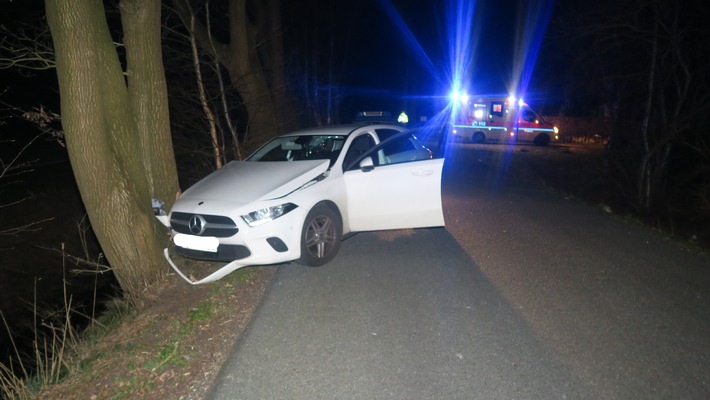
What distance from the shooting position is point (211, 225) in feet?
17.1

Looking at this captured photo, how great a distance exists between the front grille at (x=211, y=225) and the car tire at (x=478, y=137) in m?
23.4

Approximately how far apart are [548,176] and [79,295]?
555 inches

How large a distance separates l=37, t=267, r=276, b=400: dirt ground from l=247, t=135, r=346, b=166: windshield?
205 cm

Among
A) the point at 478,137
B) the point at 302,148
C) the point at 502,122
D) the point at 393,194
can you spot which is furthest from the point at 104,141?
the point at 478,137

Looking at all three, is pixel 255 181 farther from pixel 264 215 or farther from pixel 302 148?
pixel 302 148

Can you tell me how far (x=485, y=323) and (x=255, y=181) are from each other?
10.5 ft

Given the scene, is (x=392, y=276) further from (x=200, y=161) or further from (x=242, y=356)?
(x=200, y=161)

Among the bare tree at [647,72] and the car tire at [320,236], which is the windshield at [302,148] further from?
the bare tree at [647,72]

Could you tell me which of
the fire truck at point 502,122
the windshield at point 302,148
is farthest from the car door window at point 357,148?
the fire truck at point 502,122

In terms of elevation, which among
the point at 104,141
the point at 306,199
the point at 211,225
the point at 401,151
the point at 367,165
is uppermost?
the point at 104,141

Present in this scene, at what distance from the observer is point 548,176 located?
15.7 meters

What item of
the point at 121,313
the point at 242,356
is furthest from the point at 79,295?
the point at 242,356

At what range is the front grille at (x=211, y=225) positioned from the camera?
509 centimetres

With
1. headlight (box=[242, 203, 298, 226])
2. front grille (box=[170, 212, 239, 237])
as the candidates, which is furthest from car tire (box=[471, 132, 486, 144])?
front grille (box=[170, 212, 239, 237])
